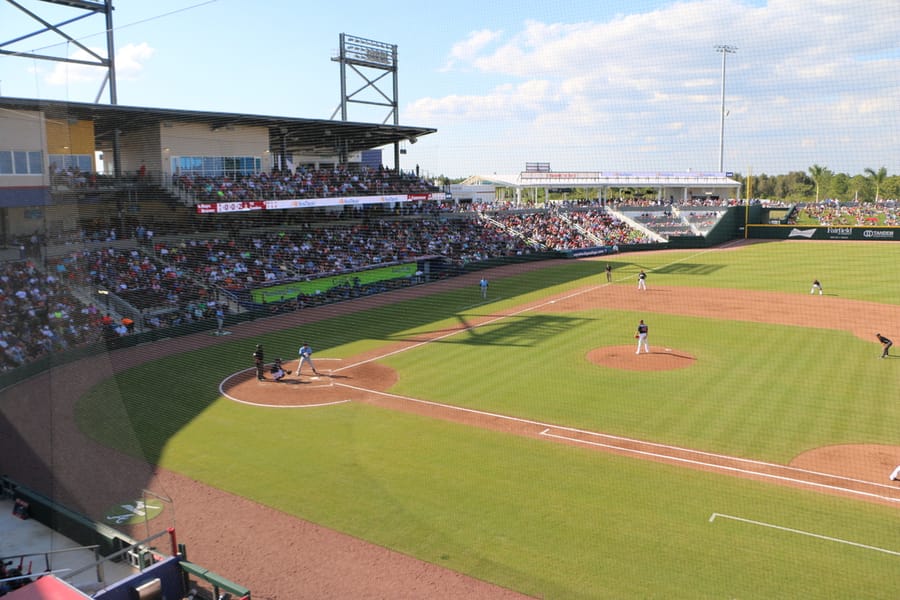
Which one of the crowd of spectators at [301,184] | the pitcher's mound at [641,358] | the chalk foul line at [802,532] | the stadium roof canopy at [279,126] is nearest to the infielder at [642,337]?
the pitcher's mound at [641,358]

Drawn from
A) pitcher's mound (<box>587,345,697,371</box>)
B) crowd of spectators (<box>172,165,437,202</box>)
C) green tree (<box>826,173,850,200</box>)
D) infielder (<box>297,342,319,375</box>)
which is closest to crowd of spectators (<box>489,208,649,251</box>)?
crowd of spectators (<box>172,165,437,202</box>)

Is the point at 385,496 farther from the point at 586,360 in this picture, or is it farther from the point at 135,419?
the point at 586,360

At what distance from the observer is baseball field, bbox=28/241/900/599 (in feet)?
20.4

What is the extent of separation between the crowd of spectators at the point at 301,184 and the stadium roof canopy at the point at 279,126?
2.55ft

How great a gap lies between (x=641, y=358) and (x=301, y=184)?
9952 mm

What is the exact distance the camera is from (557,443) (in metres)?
9.09

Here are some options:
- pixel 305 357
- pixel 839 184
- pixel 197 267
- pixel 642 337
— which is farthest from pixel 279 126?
pixel 839 184

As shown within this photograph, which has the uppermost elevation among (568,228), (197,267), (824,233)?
(568,228)

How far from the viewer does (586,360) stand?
1343cm

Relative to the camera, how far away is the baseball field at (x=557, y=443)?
6.22m

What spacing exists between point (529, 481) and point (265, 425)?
4339 millimetres

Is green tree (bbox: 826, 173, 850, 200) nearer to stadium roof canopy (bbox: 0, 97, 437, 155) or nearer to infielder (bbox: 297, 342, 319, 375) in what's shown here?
stadium roof canopy (bbox: 0, 97, 437, 155)

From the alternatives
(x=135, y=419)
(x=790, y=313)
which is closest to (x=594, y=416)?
(x=135, y=419)

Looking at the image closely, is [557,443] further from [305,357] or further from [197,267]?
[197,267]
